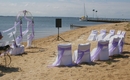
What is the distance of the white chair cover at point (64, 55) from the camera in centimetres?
850

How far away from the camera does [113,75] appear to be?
7.40 meters

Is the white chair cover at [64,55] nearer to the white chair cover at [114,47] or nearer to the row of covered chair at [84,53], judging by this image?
the row of covered chair at [84,53]

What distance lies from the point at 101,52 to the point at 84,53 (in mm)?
980

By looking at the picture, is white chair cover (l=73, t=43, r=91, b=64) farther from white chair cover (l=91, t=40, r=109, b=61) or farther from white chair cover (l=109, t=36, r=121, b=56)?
white chair cover (l=109, t=36, r=121, b=56)

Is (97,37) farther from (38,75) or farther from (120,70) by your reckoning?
(38,75)

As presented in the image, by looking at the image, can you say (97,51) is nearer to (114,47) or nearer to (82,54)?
(82,54)

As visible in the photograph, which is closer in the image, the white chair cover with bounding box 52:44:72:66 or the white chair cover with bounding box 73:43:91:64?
A: the white chair cover with bounding box 52:44:72:66

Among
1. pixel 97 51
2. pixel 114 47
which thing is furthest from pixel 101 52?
pixel 114 47

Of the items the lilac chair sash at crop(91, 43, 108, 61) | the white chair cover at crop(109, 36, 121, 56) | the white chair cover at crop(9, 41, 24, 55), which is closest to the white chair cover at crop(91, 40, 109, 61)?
the lilac chair sash at crop(91, 43, 108, 61)

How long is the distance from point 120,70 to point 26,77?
311 centimetres

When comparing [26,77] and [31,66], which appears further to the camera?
[31,66]

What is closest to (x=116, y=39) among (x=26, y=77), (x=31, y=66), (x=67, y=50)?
(x=67, y=50)

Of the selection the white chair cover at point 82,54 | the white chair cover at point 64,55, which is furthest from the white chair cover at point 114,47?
the white chair cover at point 64,55

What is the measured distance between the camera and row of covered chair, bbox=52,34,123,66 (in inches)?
338
